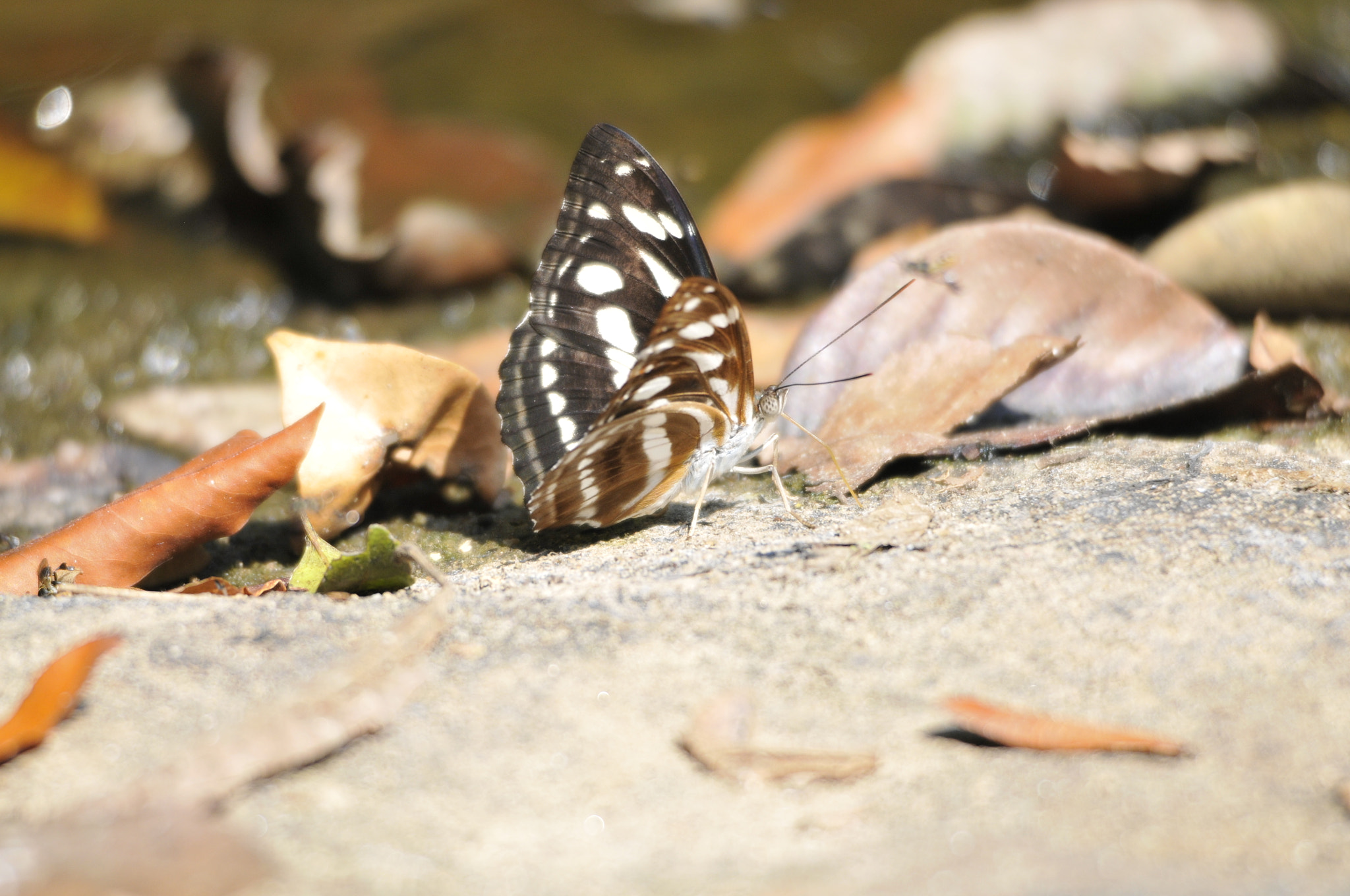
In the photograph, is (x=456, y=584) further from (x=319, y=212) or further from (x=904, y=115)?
(x=904, y=115)

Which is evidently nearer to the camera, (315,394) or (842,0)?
(315,394)

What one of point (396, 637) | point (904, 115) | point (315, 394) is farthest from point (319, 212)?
point (396, 637)

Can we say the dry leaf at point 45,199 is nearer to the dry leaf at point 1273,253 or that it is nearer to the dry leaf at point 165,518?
the dry leaf at point 165,518

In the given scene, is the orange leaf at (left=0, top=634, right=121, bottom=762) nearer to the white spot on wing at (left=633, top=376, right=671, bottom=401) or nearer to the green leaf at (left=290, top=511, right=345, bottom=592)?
the green leaf at (left=290, top=511, right=345, bottom=592)

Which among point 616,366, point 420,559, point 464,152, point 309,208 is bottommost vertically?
point 420,559

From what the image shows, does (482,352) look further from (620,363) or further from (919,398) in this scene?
(919,398)

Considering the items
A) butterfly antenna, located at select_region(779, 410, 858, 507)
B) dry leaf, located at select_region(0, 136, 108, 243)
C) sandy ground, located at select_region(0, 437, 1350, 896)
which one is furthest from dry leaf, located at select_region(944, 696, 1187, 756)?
dry leaf, located at select_region(0, 136, 108, 243)

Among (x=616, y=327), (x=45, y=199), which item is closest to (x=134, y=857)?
(x=616, y=327)
